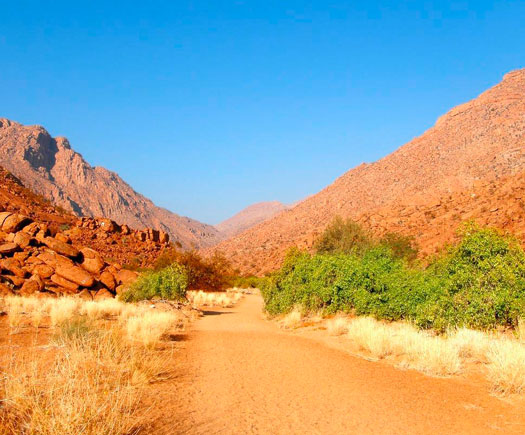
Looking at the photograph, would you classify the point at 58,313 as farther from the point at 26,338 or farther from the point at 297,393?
the point at 297,393

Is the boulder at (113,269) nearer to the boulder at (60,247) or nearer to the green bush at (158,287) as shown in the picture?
the boulder at (60,247)

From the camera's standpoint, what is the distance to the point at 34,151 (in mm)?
110625

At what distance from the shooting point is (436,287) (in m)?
13.5

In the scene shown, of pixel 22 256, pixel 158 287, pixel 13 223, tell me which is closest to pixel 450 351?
pixel 158 287

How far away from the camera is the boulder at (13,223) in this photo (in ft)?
85.1

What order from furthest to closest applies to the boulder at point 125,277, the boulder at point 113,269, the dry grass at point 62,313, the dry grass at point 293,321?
the boulder at point 113,269 → the boulder at point 125,277 → the dry grass at point 293,321 → the dry grass at point 62,313

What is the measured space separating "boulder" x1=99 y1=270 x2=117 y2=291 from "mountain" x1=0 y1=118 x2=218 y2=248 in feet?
241

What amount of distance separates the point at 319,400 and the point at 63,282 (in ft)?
64.0

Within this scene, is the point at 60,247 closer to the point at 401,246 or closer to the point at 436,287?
the point at 436,287

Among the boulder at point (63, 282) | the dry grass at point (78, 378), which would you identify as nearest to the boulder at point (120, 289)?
the boulder at point (63, 282)

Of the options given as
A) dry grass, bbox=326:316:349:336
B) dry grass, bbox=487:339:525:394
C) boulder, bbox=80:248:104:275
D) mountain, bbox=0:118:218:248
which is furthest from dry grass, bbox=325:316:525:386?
mountain, bbox=0:118:218:248

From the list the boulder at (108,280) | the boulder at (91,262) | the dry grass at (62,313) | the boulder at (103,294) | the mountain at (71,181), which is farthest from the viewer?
the mountain at (71,181)

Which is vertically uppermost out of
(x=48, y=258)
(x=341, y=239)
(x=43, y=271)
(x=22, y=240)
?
(x=341, y=239)

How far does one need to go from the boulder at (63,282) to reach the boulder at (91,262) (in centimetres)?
236
